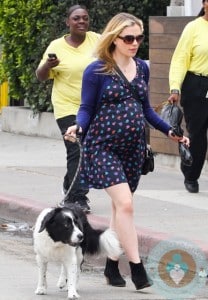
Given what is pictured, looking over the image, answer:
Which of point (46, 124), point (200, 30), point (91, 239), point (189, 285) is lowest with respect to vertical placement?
point (46, 124)

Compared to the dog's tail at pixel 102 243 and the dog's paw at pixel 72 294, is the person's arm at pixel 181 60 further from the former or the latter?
the dog's paw at pixel 72 294

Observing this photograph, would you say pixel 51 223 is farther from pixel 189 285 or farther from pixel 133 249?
pixel 189 285

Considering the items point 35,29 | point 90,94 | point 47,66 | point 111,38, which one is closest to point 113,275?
point 90,94

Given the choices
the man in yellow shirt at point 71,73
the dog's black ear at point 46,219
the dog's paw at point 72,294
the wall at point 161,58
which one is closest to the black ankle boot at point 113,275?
the dog's paw at point 72,294

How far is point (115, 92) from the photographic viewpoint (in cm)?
696

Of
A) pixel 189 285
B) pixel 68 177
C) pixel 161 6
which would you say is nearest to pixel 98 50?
pixel 189 285

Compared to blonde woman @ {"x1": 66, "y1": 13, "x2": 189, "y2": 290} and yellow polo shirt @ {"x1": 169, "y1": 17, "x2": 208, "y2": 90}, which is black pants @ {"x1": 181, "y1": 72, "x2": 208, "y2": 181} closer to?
yellow polo shirt @ {"x1": 169, "y1": 17, "x2": 208, "y2": 90}

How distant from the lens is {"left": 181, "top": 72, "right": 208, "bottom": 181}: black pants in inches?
404

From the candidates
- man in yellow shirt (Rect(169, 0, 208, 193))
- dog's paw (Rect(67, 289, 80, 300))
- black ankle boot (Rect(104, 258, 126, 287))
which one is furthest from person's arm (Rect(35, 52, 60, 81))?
dog's paw (Rect(67, 289, 80, 300))

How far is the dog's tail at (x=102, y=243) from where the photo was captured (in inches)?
276

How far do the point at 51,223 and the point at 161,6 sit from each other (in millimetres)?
8483

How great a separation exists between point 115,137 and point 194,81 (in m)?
3.47

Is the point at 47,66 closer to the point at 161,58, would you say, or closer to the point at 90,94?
the point at 90,94

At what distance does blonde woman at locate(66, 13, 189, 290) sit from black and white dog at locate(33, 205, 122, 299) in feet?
0.48
